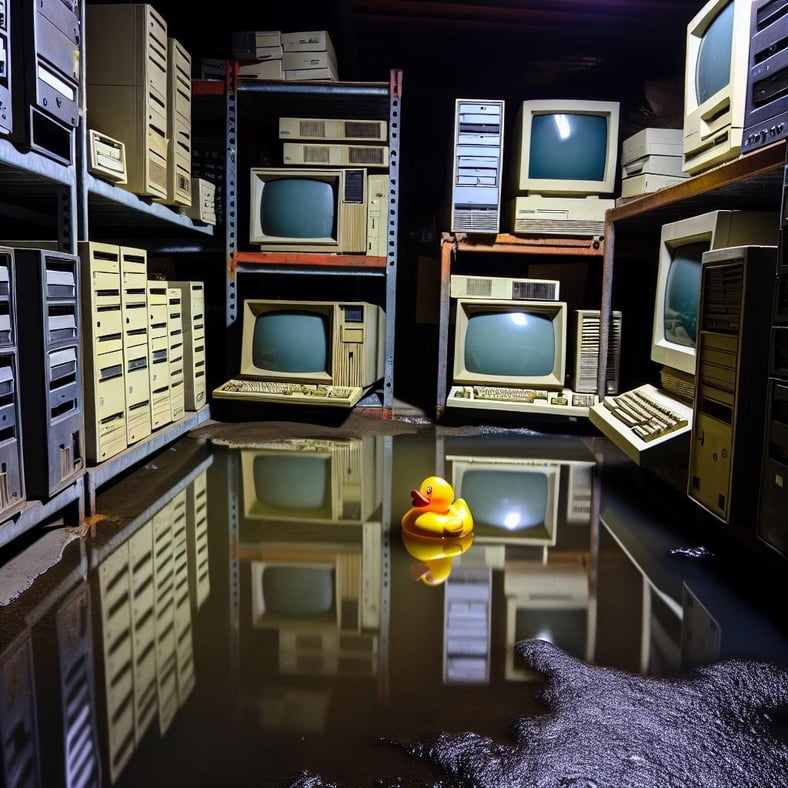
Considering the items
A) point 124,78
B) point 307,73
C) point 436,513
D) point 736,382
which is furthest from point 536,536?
point 307,73

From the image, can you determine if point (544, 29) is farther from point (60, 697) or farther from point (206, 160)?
point (60, 697)

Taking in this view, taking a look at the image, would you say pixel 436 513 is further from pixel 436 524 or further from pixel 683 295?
pixel 683 295

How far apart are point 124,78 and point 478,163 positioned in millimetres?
1865

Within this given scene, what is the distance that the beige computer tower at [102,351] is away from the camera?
242 centimetres

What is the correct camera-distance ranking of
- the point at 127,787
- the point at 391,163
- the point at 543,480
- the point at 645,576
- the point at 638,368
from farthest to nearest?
1. the point at 638,368
2. the point at 391,163
3. the point at 543,480
4. the point at 645,576
5. the point at 127,787

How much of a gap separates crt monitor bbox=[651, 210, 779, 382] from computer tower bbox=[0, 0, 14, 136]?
2074mm

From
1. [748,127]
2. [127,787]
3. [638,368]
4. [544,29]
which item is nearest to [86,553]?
[127,787]

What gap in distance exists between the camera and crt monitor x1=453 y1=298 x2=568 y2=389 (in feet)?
13.0

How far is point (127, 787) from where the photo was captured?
110cm

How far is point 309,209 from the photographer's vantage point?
13.4 ft

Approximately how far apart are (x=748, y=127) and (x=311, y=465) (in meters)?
2.05

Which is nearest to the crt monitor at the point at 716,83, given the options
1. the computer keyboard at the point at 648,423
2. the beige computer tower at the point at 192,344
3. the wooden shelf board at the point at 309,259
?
the computer keyboard at the point at 648,423

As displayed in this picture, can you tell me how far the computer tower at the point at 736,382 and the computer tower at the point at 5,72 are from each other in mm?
1901

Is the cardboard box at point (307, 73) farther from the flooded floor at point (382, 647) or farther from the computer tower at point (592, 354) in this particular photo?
the flooded floor at point (382, 647)
